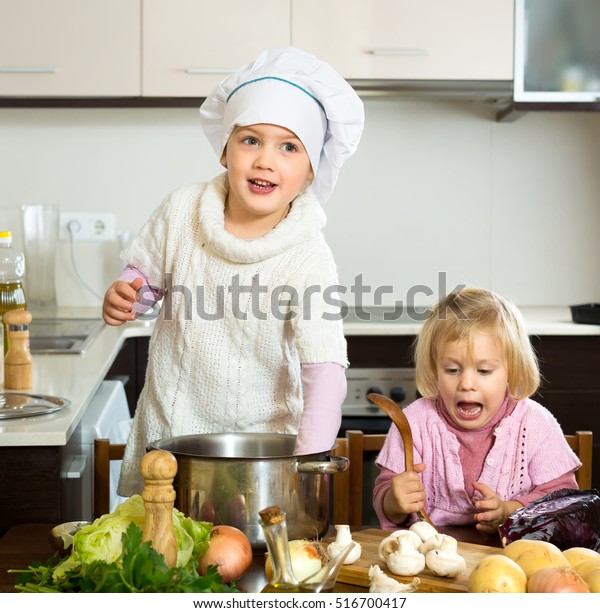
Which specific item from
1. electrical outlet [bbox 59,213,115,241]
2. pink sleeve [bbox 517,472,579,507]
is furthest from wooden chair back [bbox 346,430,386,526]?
electrical outlet [bbox 59,213,115,241]

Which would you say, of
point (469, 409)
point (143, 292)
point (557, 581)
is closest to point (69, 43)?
point (143, 292)

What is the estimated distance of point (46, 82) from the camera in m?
2.52

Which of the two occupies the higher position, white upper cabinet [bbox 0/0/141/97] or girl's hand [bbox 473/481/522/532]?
white upper cabinet [bbox 0/0/141/97]

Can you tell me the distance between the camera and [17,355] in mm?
1550

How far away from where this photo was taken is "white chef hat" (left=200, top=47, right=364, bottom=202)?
4.15 ft

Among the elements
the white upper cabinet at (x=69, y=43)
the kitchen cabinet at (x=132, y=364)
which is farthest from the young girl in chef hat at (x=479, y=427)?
the white upper cabinet at (x=69, y=43)

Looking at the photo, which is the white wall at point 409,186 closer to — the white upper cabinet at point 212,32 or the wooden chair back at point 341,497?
the white upper cabinet at point 212,32

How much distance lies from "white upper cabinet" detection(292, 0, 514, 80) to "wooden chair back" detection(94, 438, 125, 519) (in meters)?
1.54

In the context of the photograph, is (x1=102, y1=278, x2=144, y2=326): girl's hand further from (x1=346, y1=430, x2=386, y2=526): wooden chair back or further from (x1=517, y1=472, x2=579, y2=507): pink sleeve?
(x1=517, y1=472, x2=579, y2=507): pink sleeve

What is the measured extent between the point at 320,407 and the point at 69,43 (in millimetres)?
1730

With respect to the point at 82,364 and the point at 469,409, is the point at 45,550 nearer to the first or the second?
the point at 469,409

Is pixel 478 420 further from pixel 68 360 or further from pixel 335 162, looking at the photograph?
pixel 68 360

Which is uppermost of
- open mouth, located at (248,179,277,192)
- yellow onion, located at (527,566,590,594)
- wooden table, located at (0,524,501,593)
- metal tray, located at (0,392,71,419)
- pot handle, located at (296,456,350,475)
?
open mouth, located at (248,179,277,192)

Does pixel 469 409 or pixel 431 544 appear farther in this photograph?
pixel 469 409
